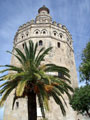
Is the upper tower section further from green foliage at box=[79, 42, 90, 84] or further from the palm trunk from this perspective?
the palm trunk

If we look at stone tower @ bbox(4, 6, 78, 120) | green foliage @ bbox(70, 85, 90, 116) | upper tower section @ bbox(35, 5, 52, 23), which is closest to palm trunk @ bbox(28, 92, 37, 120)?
green foliage @ bbox(70, 85, 90, 116)

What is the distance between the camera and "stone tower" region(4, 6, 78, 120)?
16.5 metres

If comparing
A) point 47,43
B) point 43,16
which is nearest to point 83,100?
point 47,43

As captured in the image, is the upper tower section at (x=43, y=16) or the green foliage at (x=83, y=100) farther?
the upper tower section at (x=43, y=16)

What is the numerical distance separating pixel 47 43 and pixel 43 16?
718 cm

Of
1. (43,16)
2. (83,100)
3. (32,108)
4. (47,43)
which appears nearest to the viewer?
(32,108)

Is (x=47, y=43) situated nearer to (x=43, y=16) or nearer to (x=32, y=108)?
(x=43, y=16)

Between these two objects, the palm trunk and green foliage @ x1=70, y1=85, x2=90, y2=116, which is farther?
green foliage @ x1=70, y1=85, x2=90, y2=116

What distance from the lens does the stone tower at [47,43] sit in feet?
54.0

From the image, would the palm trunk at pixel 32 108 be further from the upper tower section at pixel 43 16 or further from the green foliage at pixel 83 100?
the upper tower section at pixel 43 16

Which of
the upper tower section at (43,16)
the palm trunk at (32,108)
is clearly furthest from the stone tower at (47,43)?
the palm trunk at (32,108)

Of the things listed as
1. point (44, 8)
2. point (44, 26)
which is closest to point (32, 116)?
point (44, 26)

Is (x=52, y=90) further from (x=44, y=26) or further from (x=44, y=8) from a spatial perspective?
(x=44, y=8)

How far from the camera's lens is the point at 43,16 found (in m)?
24.8
